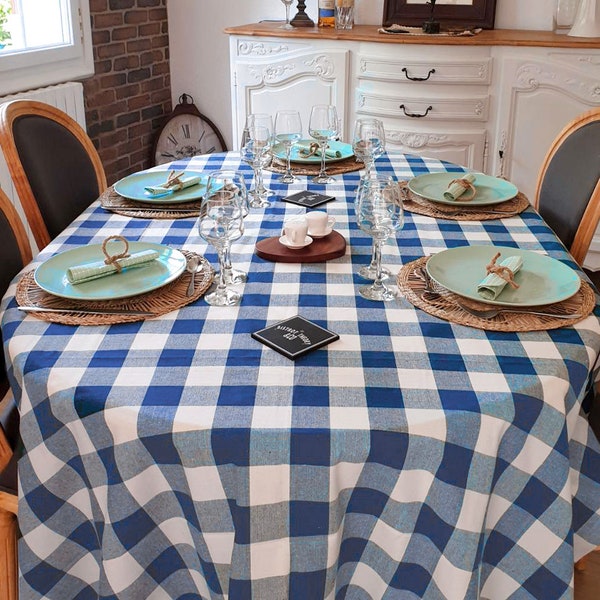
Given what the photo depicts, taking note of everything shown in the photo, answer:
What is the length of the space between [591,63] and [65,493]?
269cm

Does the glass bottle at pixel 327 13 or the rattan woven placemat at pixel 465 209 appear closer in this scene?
the rattan woven placemat at pixel 465 209

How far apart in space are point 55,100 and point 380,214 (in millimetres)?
2207

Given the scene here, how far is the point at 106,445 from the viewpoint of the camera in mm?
1012

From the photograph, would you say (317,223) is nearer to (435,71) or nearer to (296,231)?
(296,231)

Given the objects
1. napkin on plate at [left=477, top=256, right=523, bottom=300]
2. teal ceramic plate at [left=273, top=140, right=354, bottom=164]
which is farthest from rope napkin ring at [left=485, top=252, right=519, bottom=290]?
teal ceramic plate at [left=273, top=140, right=354, bottom=164]

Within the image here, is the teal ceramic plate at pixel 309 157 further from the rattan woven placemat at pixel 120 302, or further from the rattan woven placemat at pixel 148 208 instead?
the rattan woven placemat at pixel 120 302

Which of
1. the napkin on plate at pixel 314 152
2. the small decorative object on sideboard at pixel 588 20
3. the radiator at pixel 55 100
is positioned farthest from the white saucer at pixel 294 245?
the small decorative object on sideboard at pixel 588 20

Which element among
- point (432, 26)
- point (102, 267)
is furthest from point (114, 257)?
point (432, 26)

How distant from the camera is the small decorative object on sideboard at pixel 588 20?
10.0ft

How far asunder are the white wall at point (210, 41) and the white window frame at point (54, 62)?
768mm

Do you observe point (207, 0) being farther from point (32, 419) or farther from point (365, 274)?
point (32, 419)

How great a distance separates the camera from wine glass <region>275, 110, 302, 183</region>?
190cm

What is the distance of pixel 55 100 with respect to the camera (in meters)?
3.07

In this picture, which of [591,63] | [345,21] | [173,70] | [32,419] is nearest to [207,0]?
[173,70]
